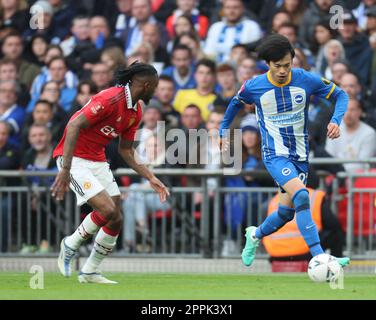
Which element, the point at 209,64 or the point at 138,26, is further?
the point at 138,26

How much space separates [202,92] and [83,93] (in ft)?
6.18

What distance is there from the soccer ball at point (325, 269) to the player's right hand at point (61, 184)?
2.49 metres

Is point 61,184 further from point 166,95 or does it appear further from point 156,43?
point 156,43

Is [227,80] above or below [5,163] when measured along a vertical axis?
above

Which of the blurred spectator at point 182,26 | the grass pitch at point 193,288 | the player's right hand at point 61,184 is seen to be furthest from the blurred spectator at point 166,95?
the player's right hand at point 61,184

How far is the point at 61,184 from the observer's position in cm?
1116

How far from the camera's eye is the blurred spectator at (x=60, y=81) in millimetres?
19031

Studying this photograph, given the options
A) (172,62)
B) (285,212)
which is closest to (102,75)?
(172,62)

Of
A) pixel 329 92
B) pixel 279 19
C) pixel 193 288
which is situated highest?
pixel 279 19

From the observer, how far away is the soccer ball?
10.6 metres

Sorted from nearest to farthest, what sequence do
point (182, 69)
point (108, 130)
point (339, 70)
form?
point (108, 130), point (339, 70), point (182, 69)

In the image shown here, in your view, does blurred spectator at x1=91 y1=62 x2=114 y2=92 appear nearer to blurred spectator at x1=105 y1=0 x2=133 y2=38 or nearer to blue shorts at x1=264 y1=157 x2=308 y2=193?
blurred spectator at x1=105 y1=0 x2=133 y2=38
